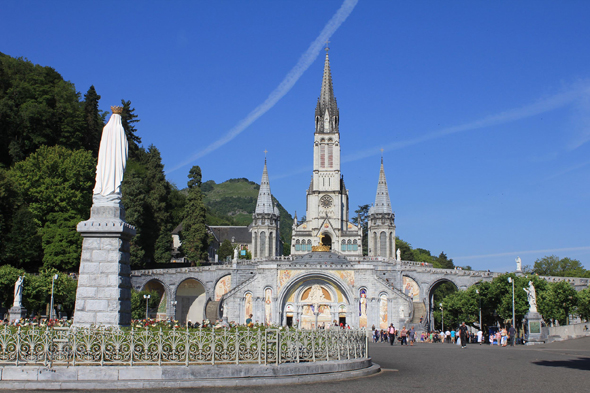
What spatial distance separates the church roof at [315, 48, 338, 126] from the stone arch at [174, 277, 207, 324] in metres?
35.1

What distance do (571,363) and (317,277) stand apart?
1250 inches

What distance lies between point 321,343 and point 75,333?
581 centimetres

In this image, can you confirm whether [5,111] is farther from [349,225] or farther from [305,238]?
[349,225]

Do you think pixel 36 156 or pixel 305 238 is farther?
pixel 305 238

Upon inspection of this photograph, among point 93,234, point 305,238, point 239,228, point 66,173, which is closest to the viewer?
point 93,234

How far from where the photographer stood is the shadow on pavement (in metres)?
16.7

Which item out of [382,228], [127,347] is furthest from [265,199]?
[127,347]

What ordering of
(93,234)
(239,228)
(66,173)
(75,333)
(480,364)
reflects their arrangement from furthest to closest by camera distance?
(239,228) → (66,173) → (480,364) → (93,234) → (75,333)

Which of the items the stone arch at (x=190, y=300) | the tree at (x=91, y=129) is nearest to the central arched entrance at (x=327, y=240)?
the stone arch at (x=190, y=300)

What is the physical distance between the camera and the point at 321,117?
273ft

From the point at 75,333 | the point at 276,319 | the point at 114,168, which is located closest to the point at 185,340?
the point at 75,333

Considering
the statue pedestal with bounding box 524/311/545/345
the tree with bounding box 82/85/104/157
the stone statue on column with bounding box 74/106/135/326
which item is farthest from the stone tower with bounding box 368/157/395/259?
the stone statue on column with bounding box 74/106/135/326

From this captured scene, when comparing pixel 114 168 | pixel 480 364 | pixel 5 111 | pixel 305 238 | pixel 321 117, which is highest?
pixel 321 117

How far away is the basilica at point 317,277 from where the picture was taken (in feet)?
157
